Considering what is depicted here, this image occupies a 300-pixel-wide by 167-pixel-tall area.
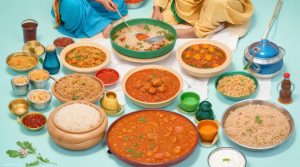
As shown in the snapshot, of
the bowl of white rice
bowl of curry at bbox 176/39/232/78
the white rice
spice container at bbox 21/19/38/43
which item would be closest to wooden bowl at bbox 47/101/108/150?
the white rice

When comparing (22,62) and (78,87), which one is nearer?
(78,87)

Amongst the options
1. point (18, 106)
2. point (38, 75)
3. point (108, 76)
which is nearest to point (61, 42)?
point (38, 75)

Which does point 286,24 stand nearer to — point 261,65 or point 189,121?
point 261,65

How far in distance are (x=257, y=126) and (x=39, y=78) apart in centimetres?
229

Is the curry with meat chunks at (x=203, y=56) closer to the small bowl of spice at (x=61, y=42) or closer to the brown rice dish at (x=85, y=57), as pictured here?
the brown rice dish at (x=85, y=57)

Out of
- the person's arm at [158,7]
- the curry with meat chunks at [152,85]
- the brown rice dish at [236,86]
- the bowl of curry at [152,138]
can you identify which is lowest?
the bowl of curry at [152,138]

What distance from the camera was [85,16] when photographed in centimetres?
678

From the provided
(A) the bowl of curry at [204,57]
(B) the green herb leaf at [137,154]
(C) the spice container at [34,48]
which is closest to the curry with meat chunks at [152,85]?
(A) the bowl of curry at [204,57]

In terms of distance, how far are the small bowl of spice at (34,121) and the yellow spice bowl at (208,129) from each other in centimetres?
149

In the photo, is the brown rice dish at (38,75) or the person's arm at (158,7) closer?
the brown rice dish at (38,75)

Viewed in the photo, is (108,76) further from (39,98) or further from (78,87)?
(39,98)

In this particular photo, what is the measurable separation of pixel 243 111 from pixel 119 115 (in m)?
1.22

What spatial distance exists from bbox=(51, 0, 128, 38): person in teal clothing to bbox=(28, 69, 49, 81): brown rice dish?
94 cm

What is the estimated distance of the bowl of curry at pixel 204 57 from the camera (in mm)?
6031
